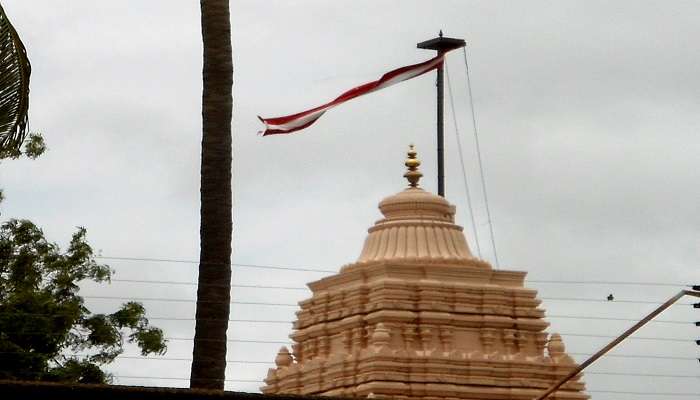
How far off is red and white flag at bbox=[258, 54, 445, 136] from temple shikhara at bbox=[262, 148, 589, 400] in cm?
1093

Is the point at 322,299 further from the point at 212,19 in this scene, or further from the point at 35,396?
the point at 35,396

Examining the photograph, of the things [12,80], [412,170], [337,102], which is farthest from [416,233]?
[12,80]

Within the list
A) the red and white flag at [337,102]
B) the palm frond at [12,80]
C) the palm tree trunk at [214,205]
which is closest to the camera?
the palm frond at [12,80]

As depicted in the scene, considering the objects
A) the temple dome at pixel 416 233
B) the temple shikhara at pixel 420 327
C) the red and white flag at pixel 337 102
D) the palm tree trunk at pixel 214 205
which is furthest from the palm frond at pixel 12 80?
the temple dome at pixel 416 233

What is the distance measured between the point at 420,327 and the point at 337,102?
13.5 m

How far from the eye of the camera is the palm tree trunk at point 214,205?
17.1m

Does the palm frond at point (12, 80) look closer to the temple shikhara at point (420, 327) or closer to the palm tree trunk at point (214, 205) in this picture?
the palm tree trunk at point (214, 205)

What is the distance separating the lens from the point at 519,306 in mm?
38656

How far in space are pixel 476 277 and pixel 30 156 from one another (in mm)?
9821

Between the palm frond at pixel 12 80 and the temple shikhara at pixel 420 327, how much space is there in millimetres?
20772

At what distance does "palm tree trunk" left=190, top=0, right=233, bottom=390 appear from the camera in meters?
17.1

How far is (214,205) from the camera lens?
1752 cm

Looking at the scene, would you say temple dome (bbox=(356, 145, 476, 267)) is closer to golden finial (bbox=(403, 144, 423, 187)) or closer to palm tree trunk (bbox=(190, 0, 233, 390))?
golden finial (bbox=(403, 144, 423, 187))

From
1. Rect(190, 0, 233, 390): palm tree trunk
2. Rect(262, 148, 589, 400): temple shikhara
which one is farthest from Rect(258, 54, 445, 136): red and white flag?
Rect(262, 148, 589, 400): temple shikhara
